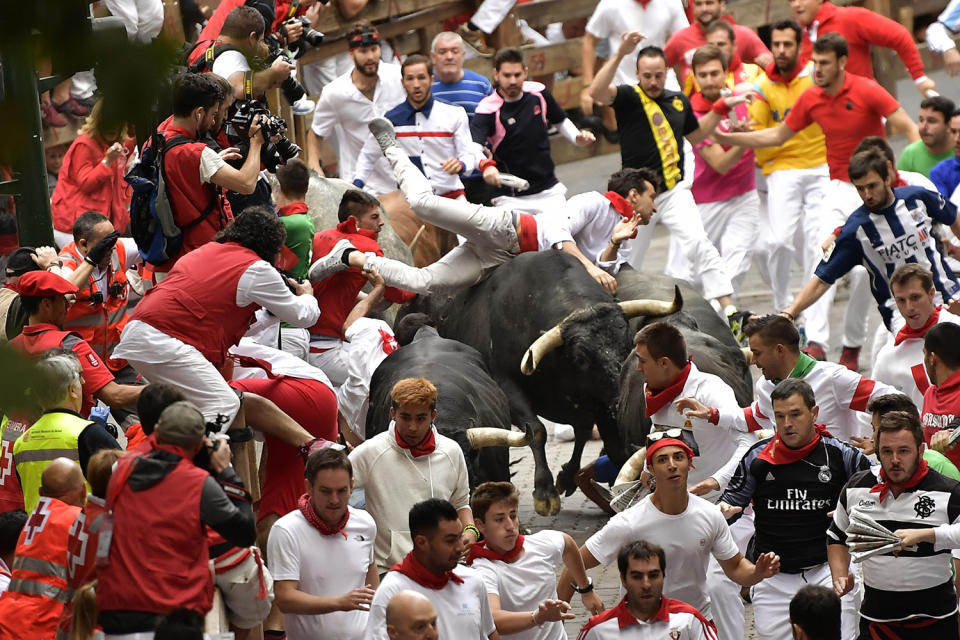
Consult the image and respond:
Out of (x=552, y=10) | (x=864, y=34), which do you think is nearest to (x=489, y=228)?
(x=864, y=34)

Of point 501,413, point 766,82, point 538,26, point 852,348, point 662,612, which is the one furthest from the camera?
A: point 538,26

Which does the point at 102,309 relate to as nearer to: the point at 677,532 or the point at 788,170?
the point at 677,532

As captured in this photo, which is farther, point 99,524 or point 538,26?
point 538,26

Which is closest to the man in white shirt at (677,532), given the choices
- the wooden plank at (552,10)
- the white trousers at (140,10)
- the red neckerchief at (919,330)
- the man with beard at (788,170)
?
the red neckerchief at (919,330)

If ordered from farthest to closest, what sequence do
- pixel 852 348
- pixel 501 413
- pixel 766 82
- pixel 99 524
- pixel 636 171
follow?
pixel 766 82 → pixel 852 348 → pixel 636 171 → pixel 501 413 → pixel 99 524

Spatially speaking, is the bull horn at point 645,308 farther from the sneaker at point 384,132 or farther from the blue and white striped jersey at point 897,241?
the sneaker at point 384,132

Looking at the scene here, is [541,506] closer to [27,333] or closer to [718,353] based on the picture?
[718,353]

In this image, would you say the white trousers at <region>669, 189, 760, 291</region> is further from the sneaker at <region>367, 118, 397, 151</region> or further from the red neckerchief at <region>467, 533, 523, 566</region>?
the red neckerchief at <region>467, 533, 523, 566</region>

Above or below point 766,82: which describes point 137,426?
above

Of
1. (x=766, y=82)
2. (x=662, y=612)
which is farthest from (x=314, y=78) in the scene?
(x=662, y=612)

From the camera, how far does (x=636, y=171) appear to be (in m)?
11.8

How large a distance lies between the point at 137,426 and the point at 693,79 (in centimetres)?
854

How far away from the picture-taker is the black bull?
31.8ft

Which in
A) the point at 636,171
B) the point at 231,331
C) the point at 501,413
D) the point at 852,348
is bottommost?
the point at 852,348
